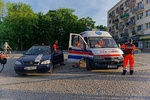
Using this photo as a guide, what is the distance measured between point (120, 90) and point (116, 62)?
371 centimetres

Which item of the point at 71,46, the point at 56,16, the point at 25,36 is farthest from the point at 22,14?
the point at 71,46

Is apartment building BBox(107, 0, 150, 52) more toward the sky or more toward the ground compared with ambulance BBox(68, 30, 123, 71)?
more toward the sky

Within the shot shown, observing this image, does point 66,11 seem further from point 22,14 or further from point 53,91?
point 53,91


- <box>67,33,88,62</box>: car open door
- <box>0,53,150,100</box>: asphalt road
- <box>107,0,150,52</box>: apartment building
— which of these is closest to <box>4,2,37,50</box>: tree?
<box>107,0,150,52</box>: apartment building

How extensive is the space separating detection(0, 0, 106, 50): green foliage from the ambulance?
36228 mm

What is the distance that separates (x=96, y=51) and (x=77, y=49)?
6.19 ft

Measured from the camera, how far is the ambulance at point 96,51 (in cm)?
1016

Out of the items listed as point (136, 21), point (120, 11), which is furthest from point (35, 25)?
point (120, 11)

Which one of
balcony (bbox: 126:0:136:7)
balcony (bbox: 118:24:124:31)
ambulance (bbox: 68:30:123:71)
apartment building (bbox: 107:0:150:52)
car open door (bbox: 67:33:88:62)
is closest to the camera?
ambulance (bbox: 68:30:123:71)

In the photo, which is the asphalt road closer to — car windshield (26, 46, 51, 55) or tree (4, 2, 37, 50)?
car windshield (26, 46, 51, 55)

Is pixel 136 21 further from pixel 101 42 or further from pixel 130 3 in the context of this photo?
pixel 101 42

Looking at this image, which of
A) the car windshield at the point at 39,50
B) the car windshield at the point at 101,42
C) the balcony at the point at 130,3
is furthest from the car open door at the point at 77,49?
the balcony at the point at 130,3

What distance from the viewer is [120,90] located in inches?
261

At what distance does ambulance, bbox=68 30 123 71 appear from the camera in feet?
33.3
